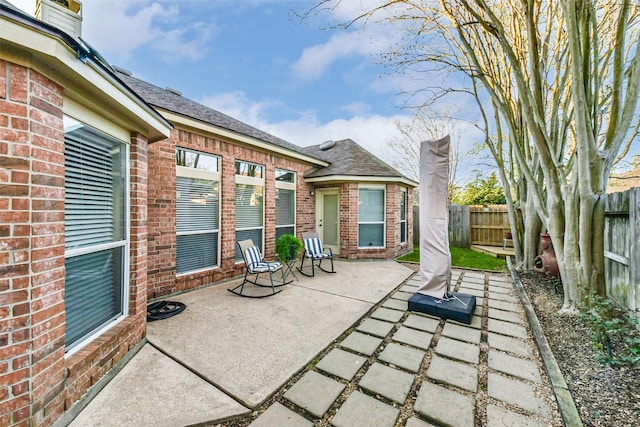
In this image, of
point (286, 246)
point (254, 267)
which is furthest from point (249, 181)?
point (254, 267)

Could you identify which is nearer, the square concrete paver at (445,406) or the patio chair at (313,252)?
the square concrete paver at (445,406)

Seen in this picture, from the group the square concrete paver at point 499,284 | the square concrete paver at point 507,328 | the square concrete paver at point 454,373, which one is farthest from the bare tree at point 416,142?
the square concrete paver at point 454,373

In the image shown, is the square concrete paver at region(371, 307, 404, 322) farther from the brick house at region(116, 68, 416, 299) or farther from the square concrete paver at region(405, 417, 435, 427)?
the brick house at region(116, 68, 416, 299)

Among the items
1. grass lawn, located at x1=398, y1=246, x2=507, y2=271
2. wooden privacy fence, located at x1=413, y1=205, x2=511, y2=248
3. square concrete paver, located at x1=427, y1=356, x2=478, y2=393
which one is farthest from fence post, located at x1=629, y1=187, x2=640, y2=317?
wooden privacy fence, located at x1=413, y1=205, x2=511, y2=248

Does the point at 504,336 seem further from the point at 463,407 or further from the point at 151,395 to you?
the point at 151,395

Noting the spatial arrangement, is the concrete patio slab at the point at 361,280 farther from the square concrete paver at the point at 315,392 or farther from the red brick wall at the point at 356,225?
the square concrete paver at the point at 315,392

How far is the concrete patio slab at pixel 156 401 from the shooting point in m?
1.78

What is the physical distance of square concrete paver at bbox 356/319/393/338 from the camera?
10.3 ft

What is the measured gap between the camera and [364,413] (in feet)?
6.12

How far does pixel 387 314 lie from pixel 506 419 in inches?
75.2

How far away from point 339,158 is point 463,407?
775cm

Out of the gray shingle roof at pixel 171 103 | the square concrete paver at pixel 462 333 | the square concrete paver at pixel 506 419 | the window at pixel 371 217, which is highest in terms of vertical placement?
the gray shingle roof at pixel 171 103

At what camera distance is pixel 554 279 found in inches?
205

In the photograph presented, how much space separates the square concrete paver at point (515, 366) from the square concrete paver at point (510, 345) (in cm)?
14
